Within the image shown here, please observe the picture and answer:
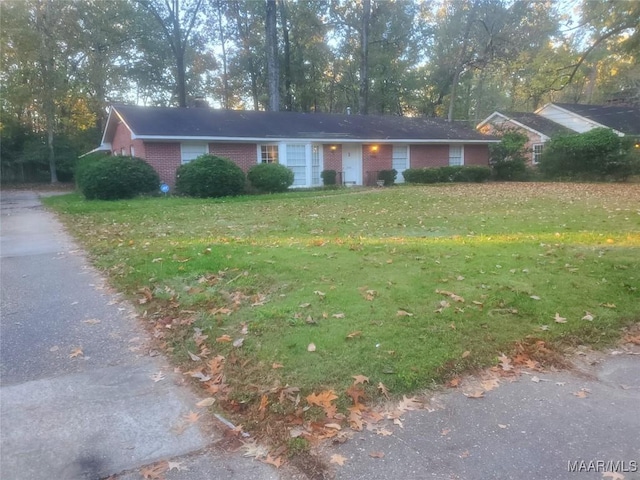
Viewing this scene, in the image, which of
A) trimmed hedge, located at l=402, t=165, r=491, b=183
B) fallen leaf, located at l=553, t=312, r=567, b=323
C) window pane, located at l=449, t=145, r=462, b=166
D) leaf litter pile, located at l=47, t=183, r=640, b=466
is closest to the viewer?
leaf litter pile, located at l=47, t=183, r=640, b=466

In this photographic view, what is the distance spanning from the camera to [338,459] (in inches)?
108

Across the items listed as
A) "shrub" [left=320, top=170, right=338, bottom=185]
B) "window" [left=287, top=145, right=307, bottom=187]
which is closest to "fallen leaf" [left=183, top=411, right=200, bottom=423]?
"window" [left=287, top=145, right=307, bottom=187]

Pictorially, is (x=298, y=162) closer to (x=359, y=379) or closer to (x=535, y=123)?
(x=535, y=123)

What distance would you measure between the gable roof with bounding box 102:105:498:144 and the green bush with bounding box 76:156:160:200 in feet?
4.92

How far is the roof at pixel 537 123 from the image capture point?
3064cm

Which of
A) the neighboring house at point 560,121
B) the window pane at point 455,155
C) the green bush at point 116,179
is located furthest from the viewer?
the neighboring house at point 560,121

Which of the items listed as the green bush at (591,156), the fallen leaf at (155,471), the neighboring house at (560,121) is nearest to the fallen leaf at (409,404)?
the fallen leaf at (155,471)

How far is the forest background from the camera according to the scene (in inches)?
1264

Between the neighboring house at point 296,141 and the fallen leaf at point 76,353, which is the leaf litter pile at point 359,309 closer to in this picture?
the fallen leaf at point 76,353

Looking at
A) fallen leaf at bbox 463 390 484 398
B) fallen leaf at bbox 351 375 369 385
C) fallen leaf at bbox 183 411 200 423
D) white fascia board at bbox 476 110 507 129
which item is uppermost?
white fascia board at bbox 476 110 507 129

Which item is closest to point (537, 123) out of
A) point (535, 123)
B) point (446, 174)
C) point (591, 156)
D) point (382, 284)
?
point (535, 123)

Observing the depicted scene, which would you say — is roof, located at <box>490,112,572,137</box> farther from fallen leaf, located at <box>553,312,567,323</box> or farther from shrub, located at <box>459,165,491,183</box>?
fallen leaf, located at <box>553,312,567,323</box>

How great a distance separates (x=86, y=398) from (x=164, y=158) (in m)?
17.9

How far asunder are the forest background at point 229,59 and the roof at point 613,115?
1.00 meters
